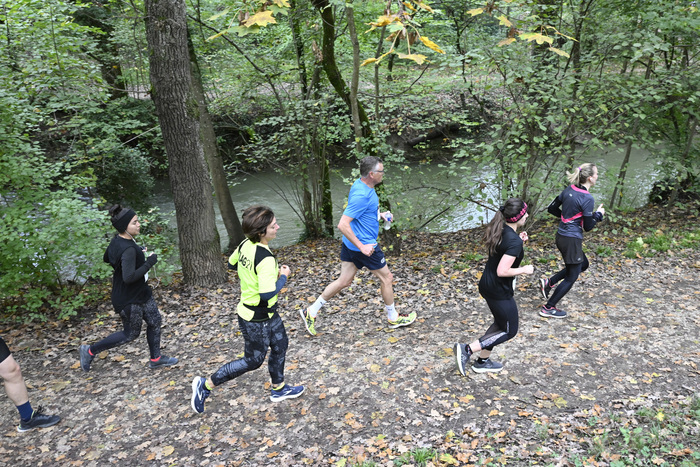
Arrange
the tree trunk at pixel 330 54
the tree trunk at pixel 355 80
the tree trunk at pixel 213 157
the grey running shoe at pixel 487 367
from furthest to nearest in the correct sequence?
the tree trunk at pixel 213 157
the tree trunk at pixel 330 54
the tree trunk at pixel 355 80
the grey running shoe at pixel 487 367

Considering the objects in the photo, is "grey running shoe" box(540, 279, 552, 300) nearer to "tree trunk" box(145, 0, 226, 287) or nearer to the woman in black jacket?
the woman in black jacket

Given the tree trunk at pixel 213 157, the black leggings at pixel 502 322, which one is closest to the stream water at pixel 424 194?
the tree trunk at pixel 213 157

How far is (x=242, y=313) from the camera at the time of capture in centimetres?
379

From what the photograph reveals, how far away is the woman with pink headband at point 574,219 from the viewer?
521 centimetres

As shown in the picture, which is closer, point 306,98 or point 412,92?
point 412,92

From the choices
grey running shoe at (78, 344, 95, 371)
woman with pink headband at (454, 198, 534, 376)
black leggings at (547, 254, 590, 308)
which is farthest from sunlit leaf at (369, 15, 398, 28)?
grey running shoe at (78, 344, 95, 371)

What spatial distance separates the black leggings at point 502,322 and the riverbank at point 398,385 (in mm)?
473

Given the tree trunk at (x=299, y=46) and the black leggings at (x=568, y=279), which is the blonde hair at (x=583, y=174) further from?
the tree trunk at (x=299, y=46)

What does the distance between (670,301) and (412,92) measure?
6.24m

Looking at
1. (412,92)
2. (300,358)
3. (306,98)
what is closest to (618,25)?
(412,92)

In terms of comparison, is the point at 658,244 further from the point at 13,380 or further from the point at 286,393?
the point at 13,380

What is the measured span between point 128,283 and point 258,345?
5.41 feet

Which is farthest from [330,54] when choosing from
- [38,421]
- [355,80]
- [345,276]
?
[38,421]

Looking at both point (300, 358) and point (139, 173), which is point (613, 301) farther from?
point (139, 173)
